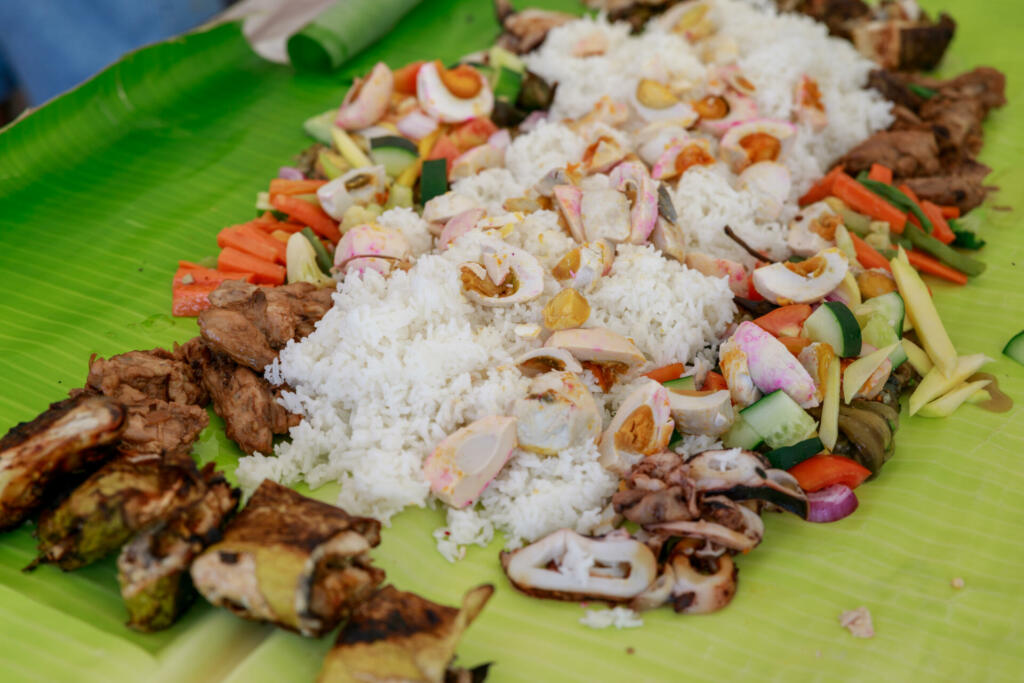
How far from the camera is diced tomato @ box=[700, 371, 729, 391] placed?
9.93 feet

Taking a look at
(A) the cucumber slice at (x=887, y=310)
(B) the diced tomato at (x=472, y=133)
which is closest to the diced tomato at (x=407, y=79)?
(B) the diced tomato at (x=472, y=133)

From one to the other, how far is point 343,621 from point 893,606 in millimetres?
1642

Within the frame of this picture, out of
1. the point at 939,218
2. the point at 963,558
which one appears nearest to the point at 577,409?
the point at 963,558

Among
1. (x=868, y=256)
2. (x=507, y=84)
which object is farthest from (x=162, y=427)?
(x=507, y=84)

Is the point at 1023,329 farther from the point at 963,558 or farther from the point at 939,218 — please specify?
the point at 963,558

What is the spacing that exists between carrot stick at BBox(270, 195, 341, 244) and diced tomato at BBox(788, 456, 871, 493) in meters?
2.36

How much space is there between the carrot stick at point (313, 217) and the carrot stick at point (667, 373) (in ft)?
5.69

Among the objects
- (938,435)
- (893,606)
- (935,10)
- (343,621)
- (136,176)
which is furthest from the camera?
(935,10)

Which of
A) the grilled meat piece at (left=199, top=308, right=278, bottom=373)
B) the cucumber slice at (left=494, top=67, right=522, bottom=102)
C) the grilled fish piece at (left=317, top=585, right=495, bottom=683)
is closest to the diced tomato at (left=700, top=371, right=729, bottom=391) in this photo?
the grilled fish piece at (left=317, top=585, right=495, bottom=683)

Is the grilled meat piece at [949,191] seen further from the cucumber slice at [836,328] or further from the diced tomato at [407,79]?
the diced tomato at [407,79]

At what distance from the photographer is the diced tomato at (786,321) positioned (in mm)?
3170

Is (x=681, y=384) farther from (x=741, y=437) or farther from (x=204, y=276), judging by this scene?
(x=204, y=276)

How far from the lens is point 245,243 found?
12.3ft

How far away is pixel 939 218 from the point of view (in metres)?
4.05
